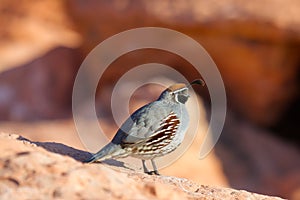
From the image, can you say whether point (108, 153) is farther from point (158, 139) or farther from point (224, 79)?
point (224, 79)

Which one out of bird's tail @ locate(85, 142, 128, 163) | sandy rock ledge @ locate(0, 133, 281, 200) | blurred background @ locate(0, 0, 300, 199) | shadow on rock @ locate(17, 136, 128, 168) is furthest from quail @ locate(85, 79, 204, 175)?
blurred background @ locate(0, 0, 300, 199)

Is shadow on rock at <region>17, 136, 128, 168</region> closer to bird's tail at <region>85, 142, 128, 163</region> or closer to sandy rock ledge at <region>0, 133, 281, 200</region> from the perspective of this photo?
bird's tail at <region>85, 142, 128, 163</region>

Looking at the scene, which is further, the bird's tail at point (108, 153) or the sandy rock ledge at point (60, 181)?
the bird's tail at point (108, 153)

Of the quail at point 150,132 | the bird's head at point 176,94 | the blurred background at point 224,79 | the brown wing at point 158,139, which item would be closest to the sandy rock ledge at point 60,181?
the quail at point 150,132

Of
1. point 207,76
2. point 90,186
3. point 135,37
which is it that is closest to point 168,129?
point 90,186

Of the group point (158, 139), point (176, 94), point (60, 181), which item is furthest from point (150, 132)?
point (60, 181)

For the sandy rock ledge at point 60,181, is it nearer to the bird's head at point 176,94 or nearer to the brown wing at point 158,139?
the brown wing at point 158,139
